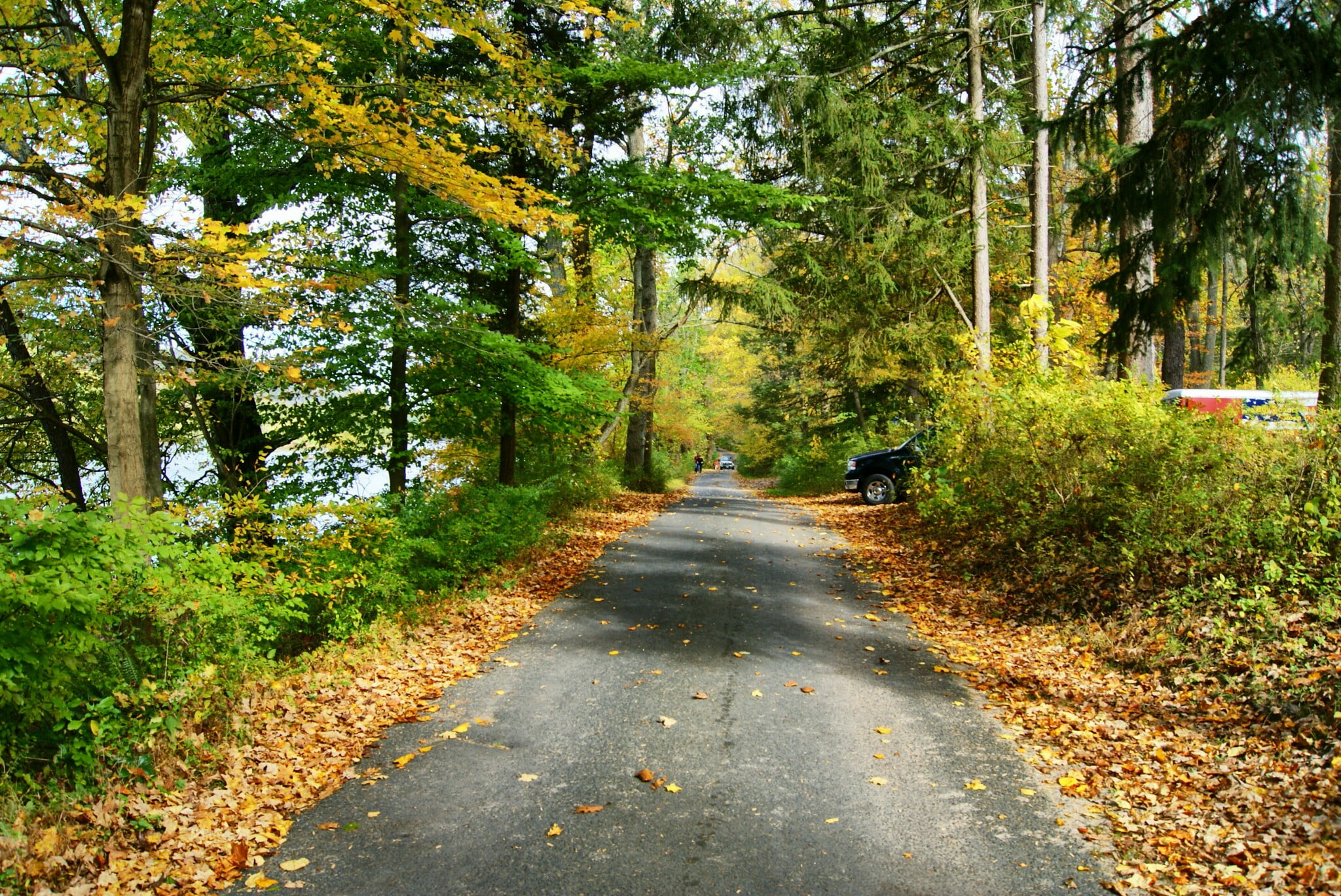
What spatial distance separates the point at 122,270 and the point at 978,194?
14.3m

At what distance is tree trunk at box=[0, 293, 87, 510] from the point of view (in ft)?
27.3

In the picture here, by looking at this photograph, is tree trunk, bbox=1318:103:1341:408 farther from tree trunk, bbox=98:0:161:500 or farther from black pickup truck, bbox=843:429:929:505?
black pickup truck, bbox=843:429:929:505

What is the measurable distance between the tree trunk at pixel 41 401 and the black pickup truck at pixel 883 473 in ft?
48.0

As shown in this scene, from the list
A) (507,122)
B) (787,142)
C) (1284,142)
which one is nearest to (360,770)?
(507,122)

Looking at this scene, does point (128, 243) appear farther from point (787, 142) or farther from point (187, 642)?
point (787, 142)

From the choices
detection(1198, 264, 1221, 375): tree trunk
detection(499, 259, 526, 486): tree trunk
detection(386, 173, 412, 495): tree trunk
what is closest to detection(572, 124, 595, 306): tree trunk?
detection(499, 259, 526, 486): tree trunk

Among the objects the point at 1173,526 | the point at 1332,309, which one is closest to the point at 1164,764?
the point at 1173,526

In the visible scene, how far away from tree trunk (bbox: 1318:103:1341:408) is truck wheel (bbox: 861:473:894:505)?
1081 cm

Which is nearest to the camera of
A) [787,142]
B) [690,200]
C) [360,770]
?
[360,770]

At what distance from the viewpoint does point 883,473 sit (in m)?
18.4

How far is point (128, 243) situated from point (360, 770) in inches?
161

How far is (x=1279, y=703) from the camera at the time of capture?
190 inches

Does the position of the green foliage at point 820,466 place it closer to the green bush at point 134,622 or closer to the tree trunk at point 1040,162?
the tree trunk at point 1040,162

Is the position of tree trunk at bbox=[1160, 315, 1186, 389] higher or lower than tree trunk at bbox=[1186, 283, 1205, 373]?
lower
